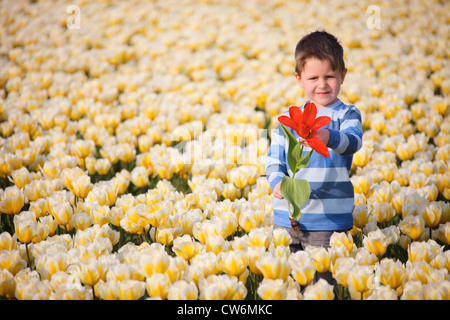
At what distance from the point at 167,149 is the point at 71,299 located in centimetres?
189

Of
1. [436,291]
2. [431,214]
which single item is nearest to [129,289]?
[436,291]

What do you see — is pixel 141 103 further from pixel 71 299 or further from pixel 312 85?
pixel 71 299

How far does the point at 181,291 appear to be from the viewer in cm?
151

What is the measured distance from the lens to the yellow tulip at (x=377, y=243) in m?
1.87

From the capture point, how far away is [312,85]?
76.7 inches

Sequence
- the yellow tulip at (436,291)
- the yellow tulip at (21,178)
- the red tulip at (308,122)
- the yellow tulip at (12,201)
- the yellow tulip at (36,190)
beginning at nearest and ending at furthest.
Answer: the yellow tulip at (436,291) → the red tulip at (308,122) → the yellow tulip at (12,201) → the yellow tulip at (36,190) → the yellow tulip at (21,178)

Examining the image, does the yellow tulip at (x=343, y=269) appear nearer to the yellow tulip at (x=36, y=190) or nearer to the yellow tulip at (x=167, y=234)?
the yellow tulip at (x=167, y=234)

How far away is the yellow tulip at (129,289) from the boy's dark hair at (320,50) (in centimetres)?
123

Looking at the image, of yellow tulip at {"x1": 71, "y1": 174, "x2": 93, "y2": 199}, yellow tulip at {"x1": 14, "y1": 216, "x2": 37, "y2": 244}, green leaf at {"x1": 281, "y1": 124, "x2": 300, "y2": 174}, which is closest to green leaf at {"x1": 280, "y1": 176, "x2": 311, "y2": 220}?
green leaf at {"x1": 281, "y1": 124, "x2": 300, "y2": 174}

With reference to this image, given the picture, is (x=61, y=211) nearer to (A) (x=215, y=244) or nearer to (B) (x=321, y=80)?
(A) (x=215, y=244)

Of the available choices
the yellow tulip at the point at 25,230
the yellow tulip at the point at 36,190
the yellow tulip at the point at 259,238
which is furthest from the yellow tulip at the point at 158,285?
the yellow tulip at the point at 36,190

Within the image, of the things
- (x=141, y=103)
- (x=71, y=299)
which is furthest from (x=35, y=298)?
(x=141, y=103)

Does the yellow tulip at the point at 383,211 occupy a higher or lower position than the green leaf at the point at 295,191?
lower
